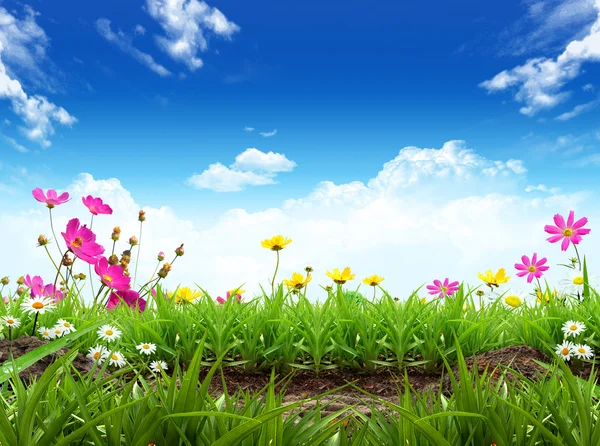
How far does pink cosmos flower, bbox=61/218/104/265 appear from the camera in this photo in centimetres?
346

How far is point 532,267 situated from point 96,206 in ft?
11.4

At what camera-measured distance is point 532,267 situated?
461 centimetres

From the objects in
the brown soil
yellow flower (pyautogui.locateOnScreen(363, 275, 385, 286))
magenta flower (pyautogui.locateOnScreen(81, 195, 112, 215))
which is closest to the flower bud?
magenta flower (pyautogui.locateOnScreen(81, 195, 112, 215))

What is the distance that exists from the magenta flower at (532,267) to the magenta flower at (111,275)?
3131 mm

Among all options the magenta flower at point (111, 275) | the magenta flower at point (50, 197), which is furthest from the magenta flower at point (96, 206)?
the magenta flower at point (111, 275)

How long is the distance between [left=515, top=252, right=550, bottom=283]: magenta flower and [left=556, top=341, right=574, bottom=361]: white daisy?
1614 millimetres

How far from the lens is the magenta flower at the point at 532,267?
460 cm

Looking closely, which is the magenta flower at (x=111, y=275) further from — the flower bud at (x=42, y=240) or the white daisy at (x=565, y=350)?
the white daisy at (x=565, y=350)

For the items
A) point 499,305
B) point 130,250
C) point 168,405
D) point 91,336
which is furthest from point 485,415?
point 130,250

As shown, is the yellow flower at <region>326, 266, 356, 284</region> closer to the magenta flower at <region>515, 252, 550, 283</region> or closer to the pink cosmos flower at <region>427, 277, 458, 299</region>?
the pink cosmos flower at <region>427, 277, 458, 299</region>

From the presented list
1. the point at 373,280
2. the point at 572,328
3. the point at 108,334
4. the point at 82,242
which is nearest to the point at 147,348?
the point at 108,334

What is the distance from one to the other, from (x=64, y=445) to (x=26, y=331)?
6.83ft

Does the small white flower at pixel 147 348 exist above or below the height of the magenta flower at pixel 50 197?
below

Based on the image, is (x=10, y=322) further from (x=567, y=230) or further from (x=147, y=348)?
(x=567, y=230)
